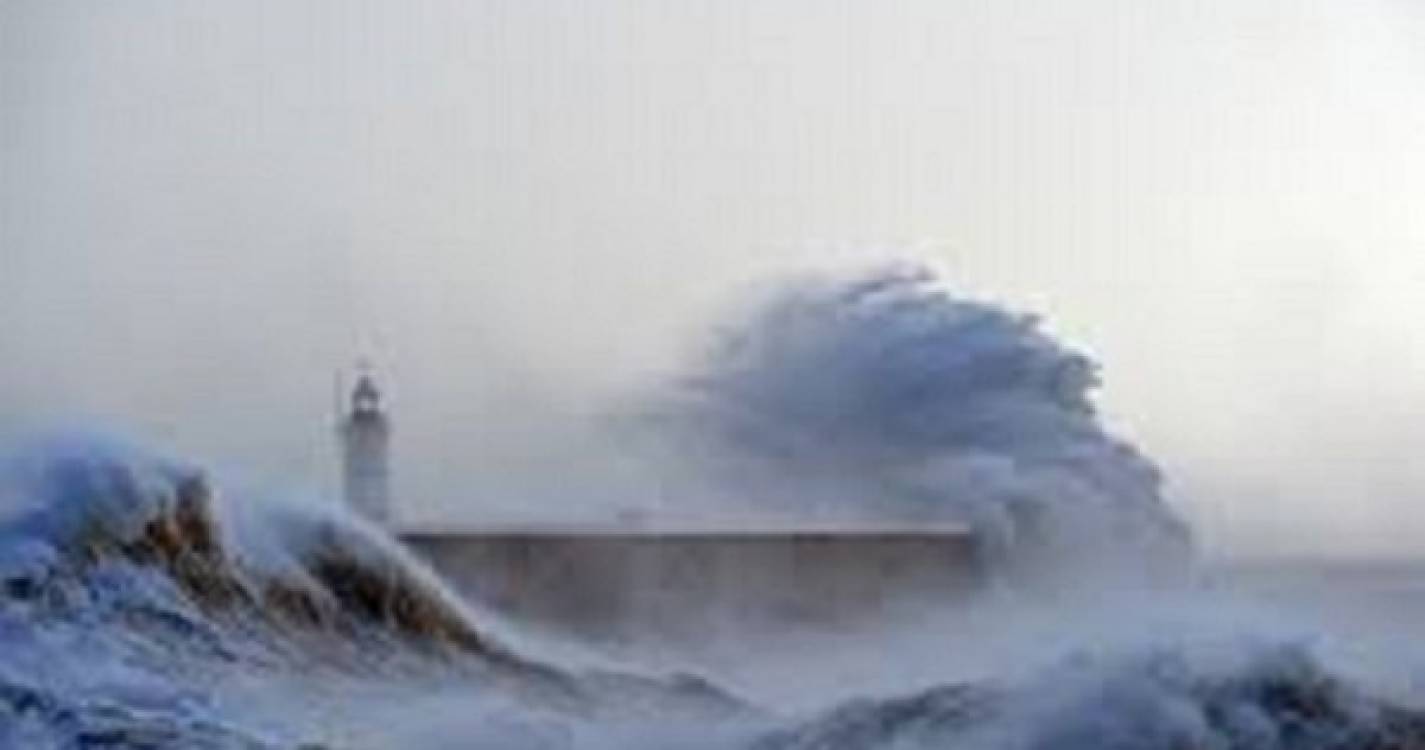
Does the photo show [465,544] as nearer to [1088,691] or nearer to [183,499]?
[183,499]

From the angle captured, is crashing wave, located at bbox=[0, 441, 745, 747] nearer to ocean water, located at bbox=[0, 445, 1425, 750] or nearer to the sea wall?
ocean water, located at bbox=[0, 445, 1425, 750]

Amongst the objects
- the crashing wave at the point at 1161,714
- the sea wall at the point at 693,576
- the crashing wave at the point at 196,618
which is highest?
the sea wall at the point at 693,576

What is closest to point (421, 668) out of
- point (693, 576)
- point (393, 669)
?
point (393, 669)

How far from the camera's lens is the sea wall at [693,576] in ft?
74.9

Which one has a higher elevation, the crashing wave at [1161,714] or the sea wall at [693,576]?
the sea wall at [693,576]

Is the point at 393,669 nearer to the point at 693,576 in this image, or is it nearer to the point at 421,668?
the point at 421,668

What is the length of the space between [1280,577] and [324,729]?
962 inches

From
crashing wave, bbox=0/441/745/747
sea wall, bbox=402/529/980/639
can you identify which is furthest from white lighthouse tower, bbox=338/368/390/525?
crashing wave, bbox=0/441/745/747

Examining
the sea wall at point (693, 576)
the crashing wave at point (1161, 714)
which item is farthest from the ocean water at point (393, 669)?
the sea wall at point (693, 576)

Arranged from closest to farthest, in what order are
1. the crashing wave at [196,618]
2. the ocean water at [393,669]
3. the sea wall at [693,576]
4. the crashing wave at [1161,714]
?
1. the crashing wave at [1161,714]
2. the ocean water at [393,669]
3. the crashing wave at [196,618]
4. the sea wall at [693,576]

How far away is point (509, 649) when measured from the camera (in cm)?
1379

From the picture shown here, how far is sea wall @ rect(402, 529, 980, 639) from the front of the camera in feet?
74.9

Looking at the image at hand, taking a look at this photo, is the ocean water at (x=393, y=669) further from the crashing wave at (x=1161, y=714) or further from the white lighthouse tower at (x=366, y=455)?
the white lighthouse tower at (x=366, y=455)

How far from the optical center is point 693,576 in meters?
24.3
